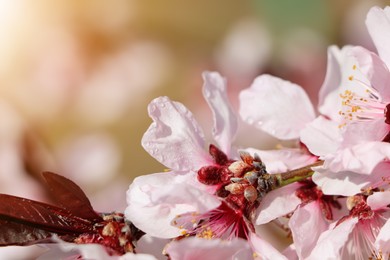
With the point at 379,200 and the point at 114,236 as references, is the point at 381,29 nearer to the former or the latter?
the point at 379,200

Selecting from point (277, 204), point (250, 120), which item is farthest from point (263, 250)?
point (250, 120)

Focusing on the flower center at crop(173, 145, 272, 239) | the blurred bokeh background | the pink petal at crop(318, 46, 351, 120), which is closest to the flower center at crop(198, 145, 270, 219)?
the flower center at crop(173, 145, 272, 239)

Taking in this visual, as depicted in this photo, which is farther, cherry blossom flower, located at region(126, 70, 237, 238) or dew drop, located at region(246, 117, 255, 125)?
dew drop, located at region(246, 117, 255, 125)

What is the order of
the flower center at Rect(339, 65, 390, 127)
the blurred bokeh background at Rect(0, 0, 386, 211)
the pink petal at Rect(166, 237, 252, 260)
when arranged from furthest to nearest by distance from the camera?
the blurred bokeh background at Rect(0, 0, 386, 211) < the flower center at Rect(339, 65, 390, 127) < the pink petal at Rect(166, 237, 252, 260)

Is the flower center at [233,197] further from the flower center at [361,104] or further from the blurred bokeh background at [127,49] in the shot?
the blurred bokeh background at [127,49]

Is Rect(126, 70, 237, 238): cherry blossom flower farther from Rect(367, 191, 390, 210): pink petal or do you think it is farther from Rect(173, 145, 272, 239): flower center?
Rect(367, 191, 390, 210): pink petal

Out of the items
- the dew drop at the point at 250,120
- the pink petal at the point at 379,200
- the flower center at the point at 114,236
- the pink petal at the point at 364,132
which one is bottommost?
the pink petal at the point at 379,200

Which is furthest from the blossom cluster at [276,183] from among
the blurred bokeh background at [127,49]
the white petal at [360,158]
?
the blurred bokeh background at [127,49]
